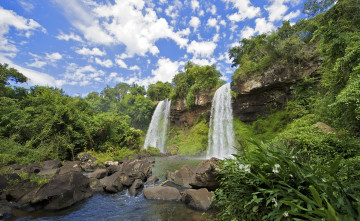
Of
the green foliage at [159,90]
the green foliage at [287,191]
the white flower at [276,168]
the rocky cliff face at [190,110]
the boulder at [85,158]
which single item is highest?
the green foliage at [159,90]

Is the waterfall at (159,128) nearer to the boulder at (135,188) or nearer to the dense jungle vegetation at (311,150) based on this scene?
the dense jungle vegetation at (311,150)

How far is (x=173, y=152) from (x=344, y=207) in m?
21.0

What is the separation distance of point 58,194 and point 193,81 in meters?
22.3

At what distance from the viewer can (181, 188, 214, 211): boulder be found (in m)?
4.81

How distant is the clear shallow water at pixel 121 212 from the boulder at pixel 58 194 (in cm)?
24

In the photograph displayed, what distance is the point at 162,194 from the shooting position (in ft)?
19.7

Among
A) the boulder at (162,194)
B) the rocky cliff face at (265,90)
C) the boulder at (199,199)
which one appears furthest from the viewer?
the rocky cliff face at (265,90)

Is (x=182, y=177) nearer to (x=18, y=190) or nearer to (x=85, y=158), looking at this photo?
(x=18, y=190)

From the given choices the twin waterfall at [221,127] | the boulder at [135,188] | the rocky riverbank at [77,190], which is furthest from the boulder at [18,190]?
the twin waterfall at [221,127]

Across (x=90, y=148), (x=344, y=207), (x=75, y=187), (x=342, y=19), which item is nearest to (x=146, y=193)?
(x=75, y=187)

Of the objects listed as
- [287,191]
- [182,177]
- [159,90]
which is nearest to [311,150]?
[287,191]

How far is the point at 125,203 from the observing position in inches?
224

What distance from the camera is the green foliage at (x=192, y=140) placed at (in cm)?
2080

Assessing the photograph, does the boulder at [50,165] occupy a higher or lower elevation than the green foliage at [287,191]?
lower
